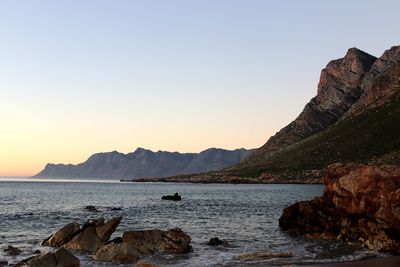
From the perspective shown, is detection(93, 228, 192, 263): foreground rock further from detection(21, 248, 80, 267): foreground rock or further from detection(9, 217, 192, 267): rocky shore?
detection(21, 248, 80, 267): foreground rock

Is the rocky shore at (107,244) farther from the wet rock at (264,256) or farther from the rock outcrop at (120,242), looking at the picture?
the wet rock at (264,256)

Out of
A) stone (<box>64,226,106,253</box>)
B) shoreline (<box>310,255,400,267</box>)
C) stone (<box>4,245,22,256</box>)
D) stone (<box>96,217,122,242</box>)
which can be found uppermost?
stone (<box>96,217,122,242</box>)

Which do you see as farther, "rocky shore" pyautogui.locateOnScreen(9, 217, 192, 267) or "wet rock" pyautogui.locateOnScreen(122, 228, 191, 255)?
"wet rock" pyautogui.locateOnScreen(122, 228, 191, 255)

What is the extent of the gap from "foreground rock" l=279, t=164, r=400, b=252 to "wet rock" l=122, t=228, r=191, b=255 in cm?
1512

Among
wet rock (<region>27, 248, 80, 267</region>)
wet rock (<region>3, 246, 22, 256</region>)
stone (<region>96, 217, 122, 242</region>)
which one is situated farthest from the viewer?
stone (<region>96, 217, 122, 242</region>)

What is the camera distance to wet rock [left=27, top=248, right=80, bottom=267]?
30.9m

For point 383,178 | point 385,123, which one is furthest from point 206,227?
point 385,123

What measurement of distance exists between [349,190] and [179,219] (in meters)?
29.6

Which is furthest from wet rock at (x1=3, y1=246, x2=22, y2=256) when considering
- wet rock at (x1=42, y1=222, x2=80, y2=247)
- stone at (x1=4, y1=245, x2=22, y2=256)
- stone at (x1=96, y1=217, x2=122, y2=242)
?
stone at (x1=96, y1=217, x2=122, y2=242)

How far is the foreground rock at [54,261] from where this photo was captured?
30.9m

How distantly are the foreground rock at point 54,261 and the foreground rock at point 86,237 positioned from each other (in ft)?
22.8

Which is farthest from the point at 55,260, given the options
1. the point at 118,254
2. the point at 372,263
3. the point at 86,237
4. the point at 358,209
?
the point at 358,209

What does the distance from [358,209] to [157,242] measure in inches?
698

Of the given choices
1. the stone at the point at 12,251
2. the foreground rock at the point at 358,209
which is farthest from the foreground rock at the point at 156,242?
the foreground rock at the point at 358,209
